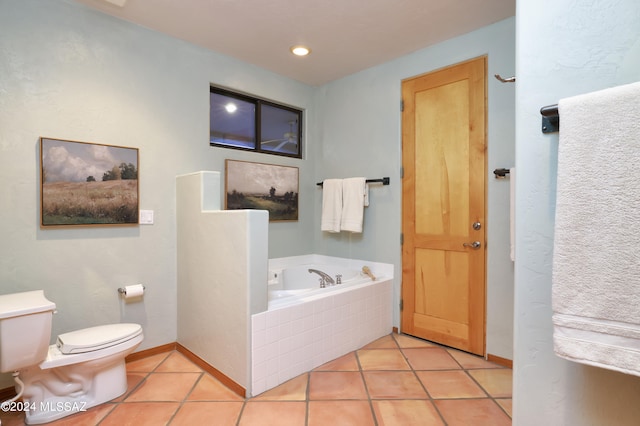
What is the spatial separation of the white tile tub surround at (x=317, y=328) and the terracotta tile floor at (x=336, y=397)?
0.10m

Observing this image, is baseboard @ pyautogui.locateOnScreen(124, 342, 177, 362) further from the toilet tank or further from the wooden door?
the wooden door

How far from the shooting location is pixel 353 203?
124 inches

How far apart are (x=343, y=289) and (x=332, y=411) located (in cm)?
94

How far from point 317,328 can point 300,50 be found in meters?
2.33

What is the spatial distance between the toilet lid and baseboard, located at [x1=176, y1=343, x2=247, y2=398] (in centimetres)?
54

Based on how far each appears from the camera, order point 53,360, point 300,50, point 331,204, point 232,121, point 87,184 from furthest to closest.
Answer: point 331,204
point 232,121
point 300,50
point 87,184
point 53,360

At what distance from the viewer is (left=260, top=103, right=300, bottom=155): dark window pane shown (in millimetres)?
3330

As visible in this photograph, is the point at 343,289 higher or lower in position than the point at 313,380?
higher

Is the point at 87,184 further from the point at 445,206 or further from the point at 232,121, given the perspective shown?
the point at 445,206

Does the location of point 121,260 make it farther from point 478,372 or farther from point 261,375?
point 478,372

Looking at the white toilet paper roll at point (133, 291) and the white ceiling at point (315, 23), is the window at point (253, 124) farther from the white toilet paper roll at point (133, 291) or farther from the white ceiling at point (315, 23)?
the white toilet paper roll at point (133, 291)

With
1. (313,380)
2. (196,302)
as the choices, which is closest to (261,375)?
(313,380)

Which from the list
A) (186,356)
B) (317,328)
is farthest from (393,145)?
(186,356)

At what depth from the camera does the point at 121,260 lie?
238 cm
